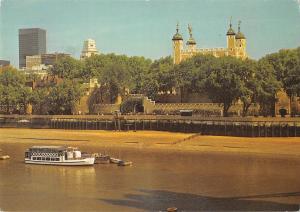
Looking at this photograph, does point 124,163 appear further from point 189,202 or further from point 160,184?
point 189,202

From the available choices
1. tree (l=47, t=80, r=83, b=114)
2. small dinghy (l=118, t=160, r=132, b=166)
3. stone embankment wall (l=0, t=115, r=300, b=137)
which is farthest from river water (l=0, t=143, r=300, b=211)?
tree (l=47, t=80, r=83, b=114)

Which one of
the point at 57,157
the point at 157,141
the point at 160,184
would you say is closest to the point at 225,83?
the point at 157,141

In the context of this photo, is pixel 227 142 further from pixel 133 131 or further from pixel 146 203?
pixel 146 203

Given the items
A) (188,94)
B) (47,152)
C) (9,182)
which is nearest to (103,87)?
(188,94)

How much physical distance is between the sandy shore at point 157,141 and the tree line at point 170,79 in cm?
660

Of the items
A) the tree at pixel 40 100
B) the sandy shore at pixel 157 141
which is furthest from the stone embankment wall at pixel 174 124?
the tree at pixel 40 100

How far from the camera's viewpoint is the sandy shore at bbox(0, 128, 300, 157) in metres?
41.0

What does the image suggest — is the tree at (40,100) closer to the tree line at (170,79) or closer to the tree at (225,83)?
the tree line at (170,79)

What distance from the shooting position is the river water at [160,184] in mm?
23906

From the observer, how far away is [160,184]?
28.0m

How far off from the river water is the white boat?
2.15ft

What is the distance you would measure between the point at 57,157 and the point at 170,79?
3007 cm

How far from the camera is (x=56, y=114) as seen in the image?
219 ft

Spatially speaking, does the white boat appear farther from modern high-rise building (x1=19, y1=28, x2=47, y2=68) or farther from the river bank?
modern high-rise building (x1=19, y1=28, x2=47, y2=68)
